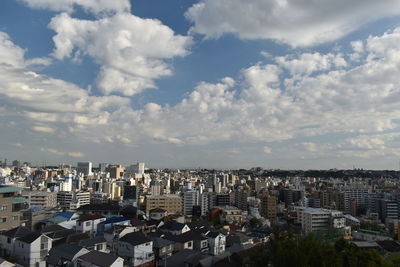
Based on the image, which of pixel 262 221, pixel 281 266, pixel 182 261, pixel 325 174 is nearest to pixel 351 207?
pixel 262 221

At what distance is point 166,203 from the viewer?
43.2 meters

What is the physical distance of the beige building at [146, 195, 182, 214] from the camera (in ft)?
139

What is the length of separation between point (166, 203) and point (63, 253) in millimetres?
28671

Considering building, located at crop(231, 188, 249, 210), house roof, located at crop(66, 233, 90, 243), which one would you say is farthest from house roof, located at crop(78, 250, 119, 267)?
building, located at crop(231, 188, 249, 210)

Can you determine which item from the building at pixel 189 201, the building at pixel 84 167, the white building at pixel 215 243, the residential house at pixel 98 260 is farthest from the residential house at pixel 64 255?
the building at pixel 84 167

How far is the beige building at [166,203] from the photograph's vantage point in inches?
1671

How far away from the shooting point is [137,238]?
56.7ft

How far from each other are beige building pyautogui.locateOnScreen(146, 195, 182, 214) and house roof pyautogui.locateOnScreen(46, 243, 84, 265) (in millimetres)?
26937

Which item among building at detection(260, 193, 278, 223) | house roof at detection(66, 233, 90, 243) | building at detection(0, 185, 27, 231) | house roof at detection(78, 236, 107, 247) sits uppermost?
building at detection(0, 185, 27, 231)

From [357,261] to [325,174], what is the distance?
113062 mm

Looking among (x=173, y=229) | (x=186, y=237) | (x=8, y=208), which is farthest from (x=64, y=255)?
(x=173, y=229)

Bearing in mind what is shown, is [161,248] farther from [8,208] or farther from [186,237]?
[8,208]

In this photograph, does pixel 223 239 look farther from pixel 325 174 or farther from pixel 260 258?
pixel 325 174

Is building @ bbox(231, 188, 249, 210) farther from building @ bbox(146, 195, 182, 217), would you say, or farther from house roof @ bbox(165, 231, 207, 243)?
house roof @ bbox(165, 231, 207, 243)
